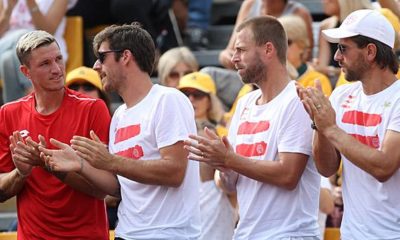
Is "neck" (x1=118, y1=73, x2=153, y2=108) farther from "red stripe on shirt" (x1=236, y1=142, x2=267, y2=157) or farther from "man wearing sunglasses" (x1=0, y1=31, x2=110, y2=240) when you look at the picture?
"red stripe on shirt" (x1=236, y1=142, x2=267, y2=157)

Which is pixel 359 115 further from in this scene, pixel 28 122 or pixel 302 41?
pixel 302 41

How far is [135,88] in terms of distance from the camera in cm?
634

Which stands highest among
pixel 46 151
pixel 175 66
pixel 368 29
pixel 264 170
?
pixel 368 29

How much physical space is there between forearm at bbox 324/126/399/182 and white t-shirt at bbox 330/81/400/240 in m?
0.15

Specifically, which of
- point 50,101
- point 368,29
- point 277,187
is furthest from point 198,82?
point 368,29

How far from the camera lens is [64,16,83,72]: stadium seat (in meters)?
10.2

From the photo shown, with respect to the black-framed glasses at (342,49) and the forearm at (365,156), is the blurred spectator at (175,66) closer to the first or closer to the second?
the black-framed glasses at (342,49)

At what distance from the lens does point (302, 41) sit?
27.6ft

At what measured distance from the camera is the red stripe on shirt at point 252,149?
20.2ft

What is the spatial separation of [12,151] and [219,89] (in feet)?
11.0

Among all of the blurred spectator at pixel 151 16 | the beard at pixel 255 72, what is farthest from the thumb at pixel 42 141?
the blurred spectator at pixel 151 16

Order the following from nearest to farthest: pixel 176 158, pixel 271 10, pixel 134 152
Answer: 1. pixel 176 158
2. pixel 134 152
3. pixel 271 10

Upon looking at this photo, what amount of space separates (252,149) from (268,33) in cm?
68

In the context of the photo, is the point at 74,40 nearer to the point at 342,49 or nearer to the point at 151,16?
the point at 151,16
